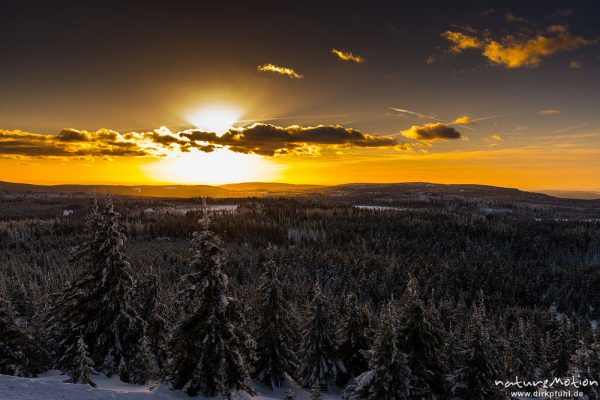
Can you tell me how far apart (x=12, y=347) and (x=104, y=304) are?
26.6 ft

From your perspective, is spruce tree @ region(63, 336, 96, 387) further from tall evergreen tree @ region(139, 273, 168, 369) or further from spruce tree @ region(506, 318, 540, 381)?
spruce tree @ region(506, 318, 540, 381)

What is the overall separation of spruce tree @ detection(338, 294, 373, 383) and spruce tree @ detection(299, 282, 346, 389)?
1074mm

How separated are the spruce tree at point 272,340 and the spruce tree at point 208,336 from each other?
12.0m

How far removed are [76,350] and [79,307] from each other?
2589 millimetres

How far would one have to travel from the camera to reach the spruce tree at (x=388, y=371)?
21969mm

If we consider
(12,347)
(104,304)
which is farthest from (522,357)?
(12,347)

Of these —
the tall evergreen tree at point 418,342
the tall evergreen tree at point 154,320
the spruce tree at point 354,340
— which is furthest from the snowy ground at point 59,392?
the spruce tree at point 354,340

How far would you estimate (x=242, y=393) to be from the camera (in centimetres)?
1995

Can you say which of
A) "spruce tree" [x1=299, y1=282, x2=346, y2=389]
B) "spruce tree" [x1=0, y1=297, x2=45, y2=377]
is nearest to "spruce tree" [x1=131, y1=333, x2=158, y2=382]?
"spruce tree" [x1=0, y1=297, x2=45, y2=377]

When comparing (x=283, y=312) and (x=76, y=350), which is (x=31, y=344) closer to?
(x=76, y=350)

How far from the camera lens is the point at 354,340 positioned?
114ft

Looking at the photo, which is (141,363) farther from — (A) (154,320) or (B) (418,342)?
(B) (418,342)

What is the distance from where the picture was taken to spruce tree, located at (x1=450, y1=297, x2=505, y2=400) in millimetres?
24031

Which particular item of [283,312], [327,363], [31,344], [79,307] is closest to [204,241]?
[79,307]
